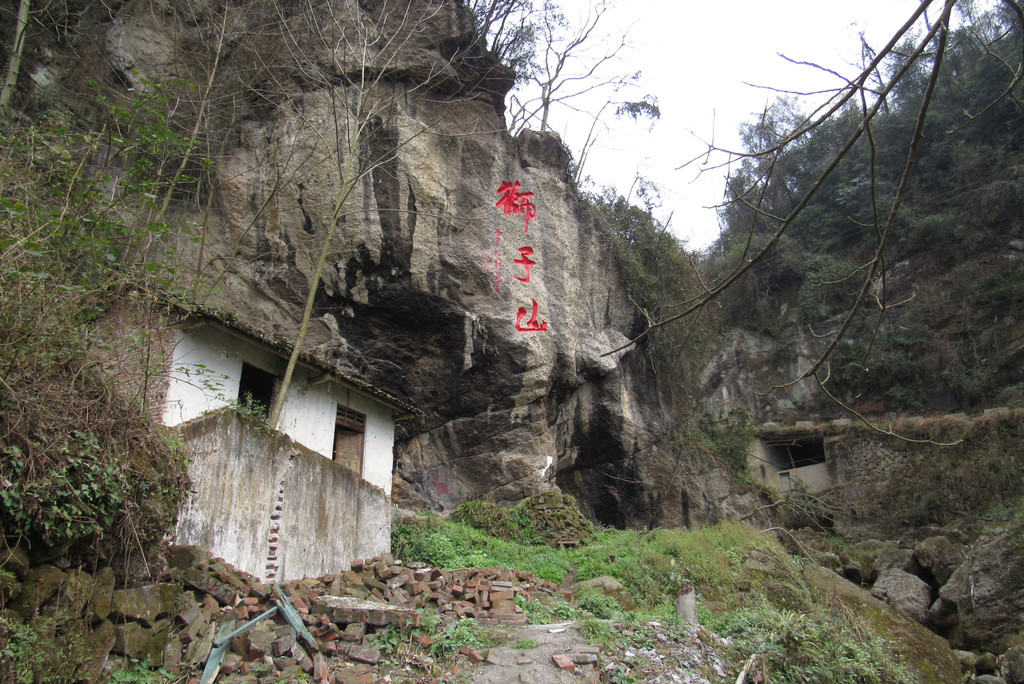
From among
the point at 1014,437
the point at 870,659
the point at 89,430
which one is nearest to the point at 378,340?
the point at 89,430

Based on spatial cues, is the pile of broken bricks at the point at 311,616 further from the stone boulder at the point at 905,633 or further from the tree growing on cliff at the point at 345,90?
the tree growing on cliff at the point at 345,90

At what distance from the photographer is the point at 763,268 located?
2733 centimetres

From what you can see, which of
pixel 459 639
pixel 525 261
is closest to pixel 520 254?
pixel 525 261

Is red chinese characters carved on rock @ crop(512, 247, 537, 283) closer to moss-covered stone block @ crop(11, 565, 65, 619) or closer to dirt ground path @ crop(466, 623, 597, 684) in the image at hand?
dirt ground path @ crop(466, 623, 597, 684)

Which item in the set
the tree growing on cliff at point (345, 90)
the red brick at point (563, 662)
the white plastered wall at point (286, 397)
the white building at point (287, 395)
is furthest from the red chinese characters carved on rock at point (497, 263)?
the red brick at point (563, 662)

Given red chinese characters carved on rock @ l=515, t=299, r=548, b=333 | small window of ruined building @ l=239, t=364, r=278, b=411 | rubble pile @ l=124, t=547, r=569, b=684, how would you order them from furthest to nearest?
1. red chinese characters carved on rock @ l=515, t=299, r=548, b=333
2. small window of ruined building @ l=239, t=364, r=278, b=411
3. rubble pile @ l=124, t=547, r=569, b=684

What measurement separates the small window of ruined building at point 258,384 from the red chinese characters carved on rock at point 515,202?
704 cm

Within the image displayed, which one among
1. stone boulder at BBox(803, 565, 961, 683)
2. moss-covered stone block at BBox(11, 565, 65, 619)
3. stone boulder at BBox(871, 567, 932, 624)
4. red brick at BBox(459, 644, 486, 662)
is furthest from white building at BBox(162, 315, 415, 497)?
stone boulder at BBox(871, 567, 932, 624)

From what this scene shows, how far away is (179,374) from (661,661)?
6640mm

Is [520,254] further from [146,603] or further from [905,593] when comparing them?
[146,603]

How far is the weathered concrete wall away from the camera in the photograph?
21.5 ft

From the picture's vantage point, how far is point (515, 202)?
15.2m

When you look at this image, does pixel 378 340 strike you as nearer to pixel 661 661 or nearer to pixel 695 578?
pixel 695 578

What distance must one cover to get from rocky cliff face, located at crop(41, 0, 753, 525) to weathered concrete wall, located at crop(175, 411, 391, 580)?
5000mm
